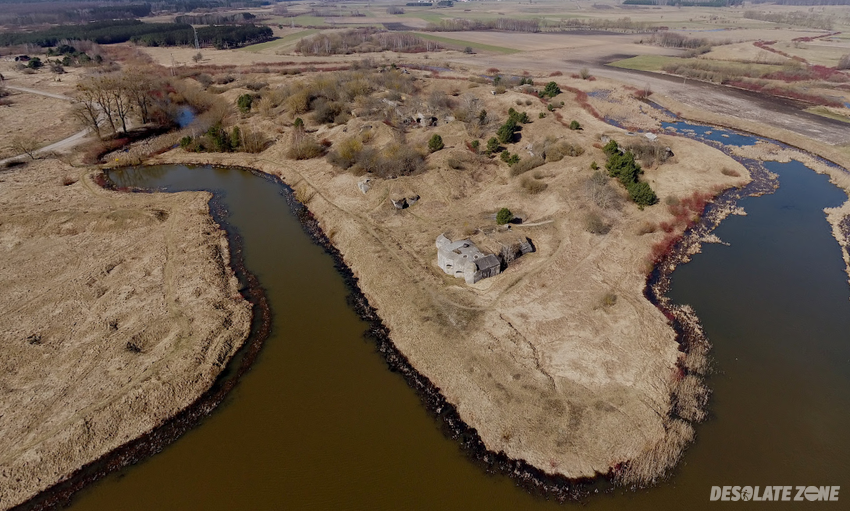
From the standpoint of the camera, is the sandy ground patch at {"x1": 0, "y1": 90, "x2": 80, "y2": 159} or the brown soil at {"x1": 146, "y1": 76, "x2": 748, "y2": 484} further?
the sandy ground patch at {"x1": 0, "y1": 90, "x2": 80, "y2": 159}

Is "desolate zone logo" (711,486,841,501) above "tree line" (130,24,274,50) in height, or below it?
below

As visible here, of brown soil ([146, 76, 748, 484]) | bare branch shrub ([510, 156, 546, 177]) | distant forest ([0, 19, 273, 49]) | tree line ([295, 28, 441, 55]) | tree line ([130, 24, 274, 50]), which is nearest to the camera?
brown soil ([146, 76, 748, 484])

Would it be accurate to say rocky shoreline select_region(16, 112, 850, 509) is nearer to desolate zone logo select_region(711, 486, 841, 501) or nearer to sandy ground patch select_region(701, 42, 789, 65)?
desolate zone logo select_region(711, 486, 841, 501)

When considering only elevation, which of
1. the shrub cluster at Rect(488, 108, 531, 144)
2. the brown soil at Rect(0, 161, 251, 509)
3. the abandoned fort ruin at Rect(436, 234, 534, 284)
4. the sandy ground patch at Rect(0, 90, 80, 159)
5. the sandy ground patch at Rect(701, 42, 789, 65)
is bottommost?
the brown soil at Rect(0, 161, 251, 509)

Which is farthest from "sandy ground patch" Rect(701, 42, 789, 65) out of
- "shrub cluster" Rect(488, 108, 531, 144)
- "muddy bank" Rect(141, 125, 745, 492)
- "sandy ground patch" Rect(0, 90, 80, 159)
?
"sandy ground patch" Rect(0, 90, 80, 159)

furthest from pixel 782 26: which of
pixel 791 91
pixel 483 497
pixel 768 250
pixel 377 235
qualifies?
pixel 483 497

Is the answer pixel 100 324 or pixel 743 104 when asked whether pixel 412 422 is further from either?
pixel 743 104

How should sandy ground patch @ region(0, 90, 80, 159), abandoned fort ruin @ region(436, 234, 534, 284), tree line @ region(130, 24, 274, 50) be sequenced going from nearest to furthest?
abandoned fort ruin @ region(436, 234, 534, 284) < sandy ground patch @ region(0, 90, 80, 159) < tree line @ region(130, 24, 274, 50)
